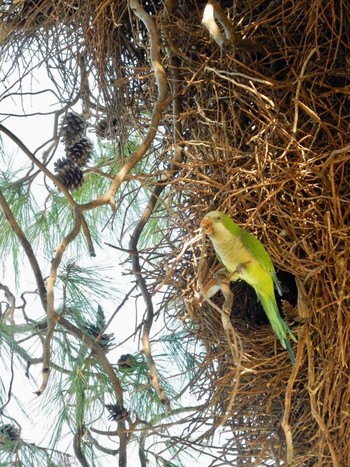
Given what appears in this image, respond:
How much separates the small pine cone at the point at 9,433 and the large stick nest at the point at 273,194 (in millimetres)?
288

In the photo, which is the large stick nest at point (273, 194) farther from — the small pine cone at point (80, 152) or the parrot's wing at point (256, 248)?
the small pine cone at point (80, 152)

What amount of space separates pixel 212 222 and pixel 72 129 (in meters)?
0.40

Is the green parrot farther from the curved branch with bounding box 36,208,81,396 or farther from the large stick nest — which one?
the curved branch with bounding box 36,208,81,396

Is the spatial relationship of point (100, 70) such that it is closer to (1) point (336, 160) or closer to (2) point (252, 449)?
(1) point (336, 160)

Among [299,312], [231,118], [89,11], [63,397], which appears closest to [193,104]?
[231,118]

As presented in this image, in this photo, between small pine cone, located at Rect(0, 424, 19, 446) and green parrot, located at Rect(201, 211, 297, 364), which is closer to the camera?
green parrot, located at Rect(201, 211, 297, 364)

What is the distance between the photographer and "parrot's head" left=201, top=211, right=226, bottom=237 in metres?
1.11

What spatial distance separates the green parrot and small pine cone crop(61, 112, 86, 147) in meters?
0.36

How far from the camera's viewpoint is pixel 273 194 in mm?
1148

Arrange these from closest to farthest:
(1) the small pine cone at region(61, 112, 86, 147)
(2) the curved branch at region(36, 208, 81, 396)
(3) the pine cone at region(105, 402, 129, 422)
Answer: (2) the curved branch at region(36, 208, 81, 396)
(3) the pine cone at region(105, 402, 129, 422)
(1) the small pine cone at region(61, 112, 86, 147)

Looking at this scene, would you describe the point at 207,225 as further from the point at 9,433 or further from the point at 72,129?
the point at 9,433

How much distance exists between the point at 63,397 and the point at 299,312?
16.7 inches

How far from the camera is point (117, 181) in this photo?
1116mm

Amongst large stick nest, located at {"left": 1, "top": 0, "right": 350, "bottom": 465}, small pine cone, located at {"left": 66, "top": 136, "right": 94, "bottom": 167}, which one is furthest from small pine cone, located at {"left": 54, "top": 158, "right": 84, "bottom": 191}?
large stick nest, located at {"left": 1, "top": 0, "right": 350, "bottom": 465}
